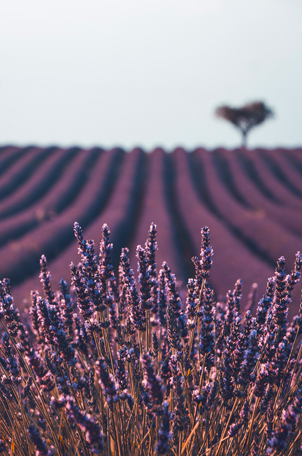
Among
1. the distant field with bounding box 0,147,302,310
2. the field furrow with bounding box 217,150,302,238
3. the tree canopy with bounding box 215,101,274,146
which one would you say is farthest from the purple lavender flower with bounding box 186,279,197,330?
the tree canopy with bounding box 215,101,274,146

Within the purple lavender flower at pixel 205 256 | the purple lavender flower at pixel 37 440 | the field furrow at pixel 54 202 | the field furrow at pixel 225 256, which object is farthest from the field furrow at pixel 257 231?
the purple lavender flower at pixel 37 440

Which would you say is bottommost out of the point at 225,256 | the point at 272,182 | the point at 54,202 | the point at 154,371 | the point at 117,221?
the point at 225,256

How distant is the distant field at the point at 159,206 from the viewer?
827 cm

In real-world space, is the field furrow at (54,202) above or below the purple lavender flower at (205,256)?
above

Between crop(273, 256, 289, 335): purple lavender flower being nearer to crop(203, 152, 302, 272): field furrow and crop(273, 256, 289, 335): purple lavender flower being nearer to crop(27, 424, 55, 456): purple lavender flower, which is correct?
crop(27, 424, 55, 456): purple lavender flower

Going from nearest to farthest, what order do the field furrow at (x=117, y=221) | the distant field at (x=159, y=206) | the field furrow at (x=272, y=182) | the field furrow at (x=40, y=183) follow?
the field furrow at (x=117, y=221)
the distant field at (x=159, y=206)
the field furrow at (x=40, y=183)
the field furrow at (x=272, y=182)

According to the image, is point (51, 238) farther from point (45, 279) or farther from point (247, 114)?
point (247, 114)

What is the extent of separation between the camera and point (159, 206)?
13.7 metres

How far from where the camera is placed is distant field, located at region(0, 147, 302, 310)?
8266mm

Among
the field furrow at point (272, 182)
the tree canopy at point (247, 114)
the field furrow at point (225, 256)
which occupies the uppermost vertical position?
the tree canopy at point (247, 114)

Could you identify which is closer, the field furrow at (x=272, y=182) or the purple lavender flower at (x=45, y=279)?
the purple lavender flower at (x=45, y=279)

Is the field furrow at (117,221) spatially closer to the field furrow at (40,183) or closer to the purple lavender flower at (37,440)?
the field furrow at (40,183)

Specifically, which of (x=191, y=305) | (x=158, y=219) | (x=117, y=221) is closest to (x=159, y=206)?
(x=158, y=219)

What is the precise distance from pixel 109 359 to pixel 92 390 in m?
0.21
